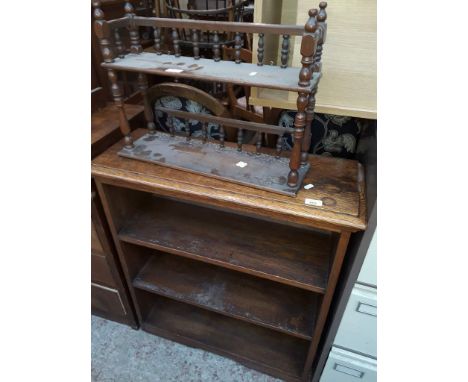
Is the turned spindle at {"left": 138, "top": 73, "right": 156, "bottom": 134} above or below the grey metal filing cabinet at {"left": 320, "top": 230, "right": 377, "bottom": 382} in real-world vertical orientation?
above

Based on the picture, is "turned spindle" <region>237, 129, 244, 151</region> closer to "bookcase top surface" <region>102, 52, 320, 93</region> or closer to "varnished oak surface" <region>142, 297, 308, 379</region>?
"bookcase top surface" <region>102, 52, 320, 93</region>

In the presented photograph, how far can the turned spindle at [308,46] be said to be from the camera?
60 cm

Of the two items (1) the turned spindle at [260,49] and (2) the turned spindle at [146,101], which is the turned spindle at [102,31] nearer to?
(2) the turned spindle at [146,101]

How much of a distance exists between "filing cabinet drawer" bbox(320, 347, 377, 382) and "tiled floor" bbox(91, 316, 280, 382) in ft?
0.96

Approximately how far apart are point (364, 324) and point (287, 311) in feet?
0.98

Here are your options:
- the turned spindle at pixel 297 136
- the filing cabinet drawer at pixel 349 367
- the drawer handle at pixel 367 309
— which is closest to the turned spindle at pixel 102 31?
the turned spindle at pixel 297 136

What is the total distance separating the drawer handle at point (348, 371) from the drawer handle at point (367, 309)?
0.30m

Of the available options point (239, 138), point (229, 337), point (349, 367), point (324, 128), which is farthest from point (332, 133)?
point (229, 337)

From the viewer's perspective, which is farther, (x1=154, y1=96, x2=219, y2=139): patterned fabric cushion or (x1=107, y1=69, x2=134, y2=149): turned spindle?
(x1=154, y1=96, x2=219, y2=139): patterned fabric cushion

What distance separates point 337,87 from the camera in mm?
786

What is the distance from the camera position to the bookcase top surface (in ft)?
2.28

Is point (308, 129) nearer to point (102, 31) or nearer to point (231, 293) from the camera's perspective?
point (102, 31)

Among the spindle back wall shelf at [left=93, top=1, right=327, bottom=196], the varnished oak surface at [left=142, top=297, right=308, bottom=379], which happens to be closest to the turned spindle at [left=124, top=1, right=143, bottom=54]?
the spindle back wall shelf at [left=93, top=1, right=327, bottom=196]
